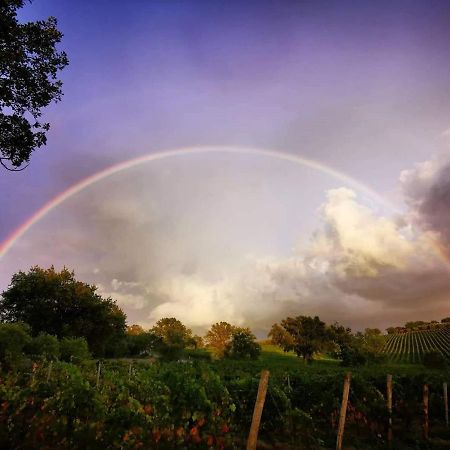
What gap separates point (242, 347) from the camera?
98.3m

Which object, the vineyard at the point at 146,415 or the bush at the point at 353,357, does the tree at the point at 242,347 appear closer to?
the bush at the point at 353,357

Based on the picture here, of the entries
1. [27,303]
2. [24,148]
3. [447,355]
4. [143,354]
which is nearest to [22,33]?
[24,148]

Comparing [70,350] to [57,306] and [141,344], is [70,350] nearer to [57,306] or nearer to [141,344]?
[57,306]

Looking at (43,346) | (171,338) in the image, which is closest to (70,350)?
(43,346)

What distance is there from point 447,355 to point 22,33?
89.1 m

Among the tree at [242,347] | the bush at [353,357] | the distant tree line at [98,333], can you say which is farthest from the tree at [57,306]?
the bush at [353,357]

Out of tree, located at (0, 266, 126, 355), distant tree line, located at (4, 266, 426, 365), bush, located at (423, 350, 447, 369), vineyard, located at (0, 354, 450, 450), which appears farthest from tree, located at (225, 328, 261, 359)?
vineyard, located at (0, 354, 450, 450)

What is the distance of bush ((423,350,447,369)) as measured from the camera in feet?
221

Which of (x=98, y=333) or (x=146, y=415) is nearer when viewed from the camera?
(x=146, y=415)

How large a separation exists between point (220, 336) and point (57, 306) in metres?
61.3

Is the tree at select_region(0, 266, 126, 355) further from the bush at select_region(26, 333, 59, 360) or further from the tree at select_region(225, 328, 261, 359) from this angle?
the tree at select_region(225, 328, 261, 359)

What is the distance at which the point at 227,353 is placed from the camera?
100m

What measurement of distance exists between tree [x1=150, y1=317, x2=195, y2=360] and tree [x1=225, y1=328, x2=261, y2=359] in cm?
1231

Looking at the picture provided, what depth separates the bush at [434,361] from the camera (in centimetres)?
6731
